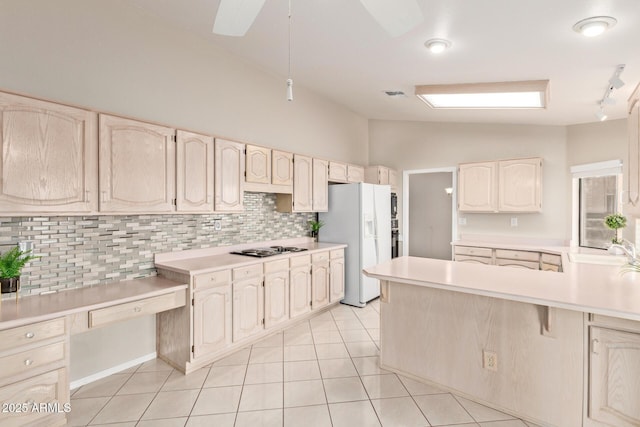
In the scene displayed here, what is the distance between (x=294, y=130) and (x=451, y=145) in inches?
99.7

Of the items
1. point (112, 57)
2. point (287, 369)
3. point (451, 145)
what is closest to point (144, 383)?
point (287, 369)

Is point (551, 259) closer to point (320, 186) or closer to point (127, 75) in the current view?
point (320, 186)

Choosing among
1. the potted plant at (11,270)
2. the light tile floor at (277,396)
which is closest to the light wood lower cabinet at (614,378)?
the light tile floor at (277,396)

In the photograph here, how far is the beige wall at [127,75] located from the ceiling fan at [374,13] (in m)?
1.50

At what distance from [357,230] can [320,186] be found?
783 mm

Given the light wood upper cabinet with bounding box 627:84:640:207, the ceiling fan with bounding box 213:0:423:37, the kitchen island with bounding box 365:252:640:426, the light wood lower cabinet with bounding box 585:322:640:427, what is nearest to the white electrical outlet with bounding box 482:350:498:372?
the kitchen island with bounding box 365:252:640:426

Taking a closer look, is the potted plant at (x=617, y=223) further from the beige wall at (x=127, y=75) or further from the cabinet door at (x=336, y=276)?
the beige wall at (x=127, y=75)

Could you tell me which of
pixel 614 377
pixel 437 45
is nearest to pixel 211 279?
pixel 437 45

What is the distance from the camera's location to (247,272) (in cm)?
313

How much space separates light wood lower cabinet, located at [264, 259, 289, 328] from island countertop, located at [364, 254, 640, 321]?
3.96 feet

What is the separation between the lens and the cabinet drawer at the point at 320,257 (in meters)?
3.96

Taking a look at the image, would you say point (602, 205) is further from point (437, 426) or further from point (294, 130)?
point (294, 130)

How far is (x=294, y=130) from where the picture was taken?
4422mm

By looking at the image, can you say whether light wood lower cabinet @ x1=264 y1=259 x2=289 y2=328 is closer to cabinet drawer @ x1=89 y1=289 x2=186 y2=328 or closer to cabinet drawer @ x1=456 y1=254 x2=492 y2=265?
cabinet drawer @ x1=89 y1=289 x2=186 y2=328
